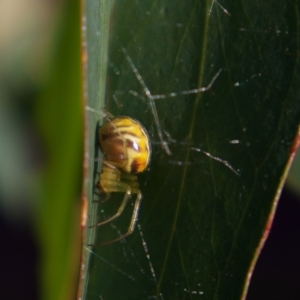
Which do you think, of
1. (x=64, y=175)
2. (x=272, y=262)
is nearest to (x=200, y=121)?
(x=64, y=175)

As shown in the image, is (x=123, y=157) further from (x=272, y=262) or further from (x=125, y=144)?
(x=272, y=262)

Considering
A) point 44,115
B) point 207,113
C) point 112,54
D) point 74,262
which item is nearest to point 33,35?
point 44,115

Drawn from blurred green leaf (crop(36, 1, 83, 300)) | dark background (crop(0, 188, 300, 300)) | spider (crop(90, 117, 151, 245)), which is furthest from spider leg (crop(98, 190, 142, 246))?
dark background (crop(0, 188, 300, 300))

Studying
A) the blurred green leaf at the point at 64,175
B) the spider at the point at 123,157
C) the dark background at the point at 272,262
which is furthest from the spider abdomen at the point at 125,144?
the dark background at the point at 272,262

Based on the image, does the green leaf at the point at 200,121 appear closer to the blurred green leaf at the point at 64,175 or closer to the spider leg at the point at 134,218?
the spider leg at the point at 134,218

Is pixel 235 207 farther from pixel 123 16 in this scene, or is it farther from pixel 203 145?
pixel 123 16

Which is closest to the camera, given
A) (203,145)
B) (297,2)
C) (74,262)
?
(297,2)
